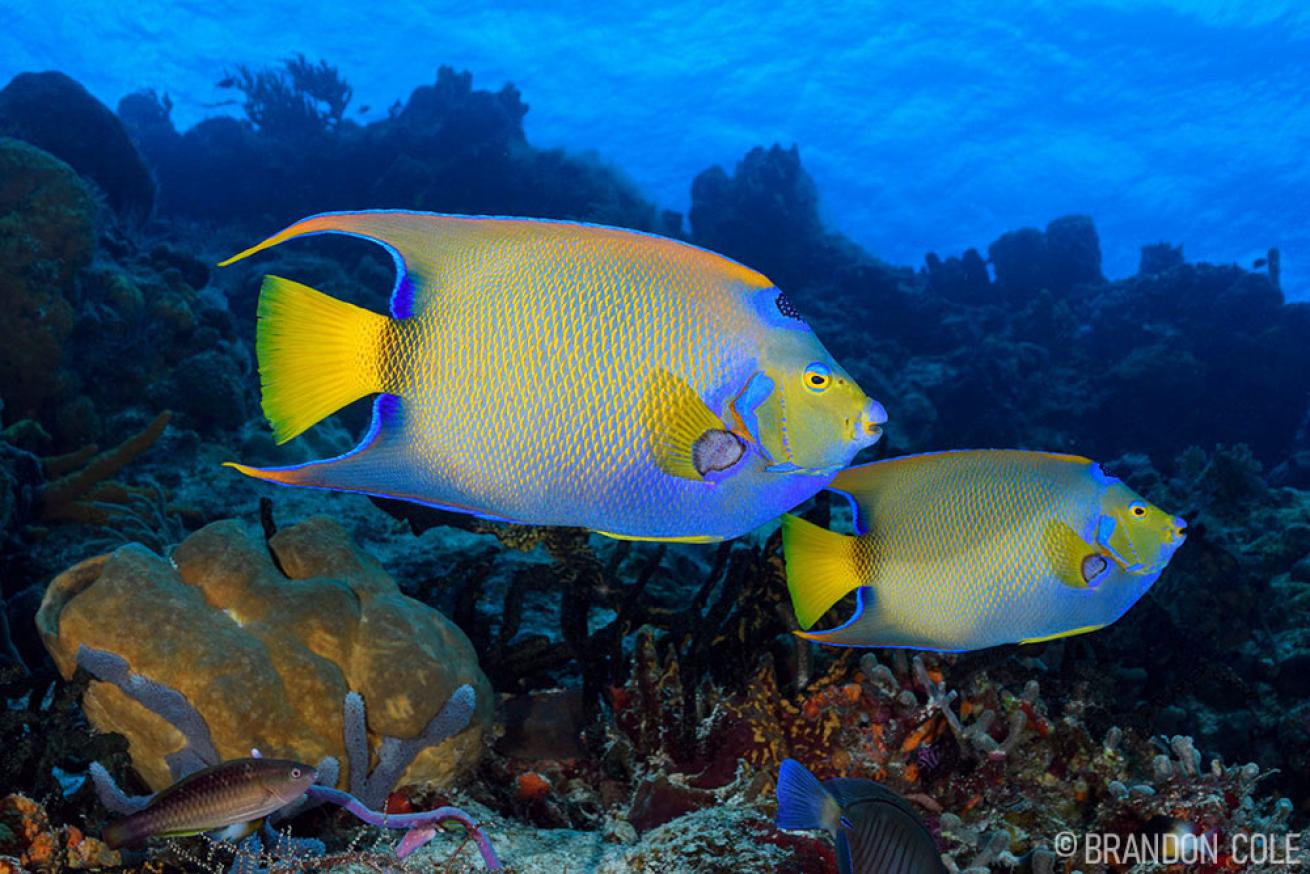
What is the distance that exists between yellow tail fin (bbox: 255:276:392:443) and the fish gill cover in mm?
577

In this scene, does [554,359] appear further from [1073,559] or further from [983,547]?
[1073,559]

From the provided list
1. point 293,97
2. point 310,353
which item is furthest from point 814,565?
point 293,97

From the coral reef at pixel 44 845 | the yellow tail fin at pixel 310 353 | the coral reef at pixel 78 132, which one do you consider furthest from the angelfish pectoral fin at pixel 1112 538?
the coral reef at pixel 78 132

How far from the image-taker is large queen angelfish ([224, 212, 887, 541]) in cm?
120

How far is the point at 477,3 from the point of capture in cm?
3847

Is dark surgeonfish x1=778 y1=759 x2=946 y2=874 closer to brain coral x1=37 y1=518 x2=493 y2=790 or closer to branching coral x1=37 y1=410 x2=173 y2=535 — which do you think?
brain coral x1=37 y1=518 x2=493 y2=790

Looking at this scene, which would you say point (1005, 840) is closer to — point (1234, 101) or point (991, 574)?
point (991, 574)

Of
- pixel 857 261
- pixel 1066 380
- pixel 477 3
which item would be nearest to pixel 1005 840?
pixel 1066 380

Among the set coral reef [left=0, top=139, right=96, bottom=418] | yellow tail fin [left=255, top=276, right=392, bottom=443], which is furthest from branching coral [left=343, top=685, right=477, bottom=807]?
coral reef [left=0, top=139, right=96, bottom=418]

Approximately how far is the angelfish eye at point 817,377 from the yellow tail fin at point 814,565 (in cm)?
66

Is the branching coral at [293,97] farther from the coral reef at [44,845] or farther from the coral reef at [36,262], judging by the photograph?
the coral reef at [44,845]

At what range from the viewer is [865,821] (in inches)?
56.4

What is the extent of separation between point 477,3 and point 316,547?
42813 millimetres

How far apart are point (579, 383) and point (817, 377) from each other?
375 millimetres
